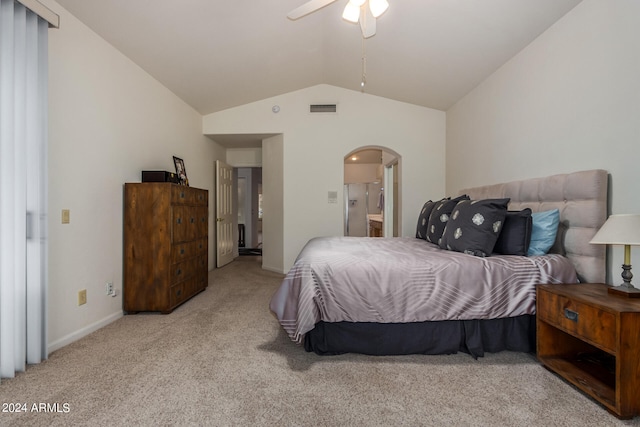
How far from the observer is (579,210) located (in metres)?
2.07

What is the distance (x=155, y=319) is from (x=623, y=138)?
380 cm

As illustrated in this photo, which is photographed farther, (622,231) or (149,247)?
(149,247)

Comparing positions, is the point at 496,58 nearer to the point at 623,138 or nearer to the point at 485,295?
the point at 623,138

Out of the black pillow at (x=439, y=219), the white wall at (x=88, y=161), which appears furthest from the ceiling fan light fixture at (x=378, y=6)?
the white wall at (x=88, y=161)

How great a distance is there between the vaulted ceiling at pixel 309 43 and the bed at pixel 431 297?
1544 mm

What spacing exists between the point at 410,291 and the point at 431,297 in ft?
0.46

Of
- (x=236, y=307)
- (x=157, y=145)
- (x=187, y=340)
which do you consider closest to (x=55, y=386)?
(x=187, y=340)

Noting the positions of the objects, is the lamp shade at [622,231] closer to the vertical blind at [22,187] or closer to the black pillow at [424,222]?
the black pillow at [424,222]

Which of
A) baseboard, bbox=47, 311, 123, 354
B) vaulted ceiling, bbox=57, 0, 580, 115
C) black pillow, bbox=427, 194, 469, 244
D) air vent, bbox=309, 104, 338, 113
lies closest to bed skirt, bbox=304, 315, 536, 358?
black pillow, bbox=427, 194, 469, 244

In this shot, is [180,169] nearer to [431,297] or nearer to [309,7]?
[309,7]

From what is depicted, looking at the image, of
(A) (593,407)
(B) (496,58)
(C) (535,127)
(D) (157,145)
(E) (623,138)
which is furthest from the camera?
(D) (157,145)

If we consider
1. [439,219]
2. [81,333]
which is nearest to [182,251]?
[81,333]

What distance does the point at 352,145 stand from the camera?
188 inches

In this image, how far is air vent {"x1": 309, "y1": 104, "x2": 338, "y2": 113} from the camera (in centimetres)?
478
